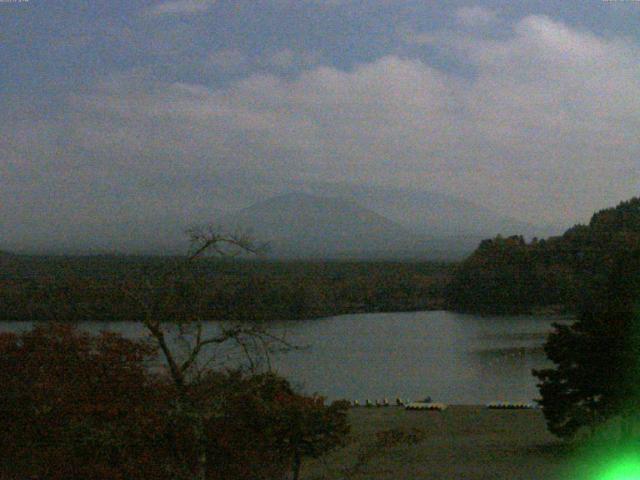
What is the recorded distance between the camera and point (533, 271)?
3925 cm

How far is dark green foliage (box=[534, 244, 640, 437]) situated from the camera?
7750 mm

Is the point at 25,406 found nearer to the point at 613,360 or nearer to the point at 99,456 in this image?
the point at 99,456

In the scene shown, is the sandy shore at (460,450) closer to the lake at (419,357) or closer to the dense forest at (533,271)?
the lake at (419,357)

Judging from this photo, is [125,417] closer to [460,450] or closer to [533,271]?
[460,450]

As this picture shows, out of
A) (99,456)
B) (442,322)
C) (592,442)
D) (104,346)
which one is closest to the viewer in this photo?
(99,456)

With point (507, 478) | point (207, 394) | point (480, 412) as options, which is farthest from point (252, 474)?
point (480, 412)

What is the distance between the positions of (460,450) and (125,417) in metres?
5.43

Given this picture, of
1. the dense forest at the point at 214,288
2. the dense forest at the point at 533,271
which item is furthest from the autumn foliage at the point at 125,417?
the dense forest at the point at 533,271

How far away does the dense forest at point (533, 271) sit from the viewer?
37.5 m

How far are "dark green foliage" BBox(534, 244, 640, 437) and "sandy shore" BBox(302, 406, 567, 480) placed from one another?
49cm

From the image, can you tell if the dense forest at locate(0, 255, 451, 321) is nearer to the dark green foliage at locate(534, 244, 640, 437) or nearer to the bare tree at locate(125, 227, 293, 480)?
the bare tree at locate(125, 227, 293, 480)

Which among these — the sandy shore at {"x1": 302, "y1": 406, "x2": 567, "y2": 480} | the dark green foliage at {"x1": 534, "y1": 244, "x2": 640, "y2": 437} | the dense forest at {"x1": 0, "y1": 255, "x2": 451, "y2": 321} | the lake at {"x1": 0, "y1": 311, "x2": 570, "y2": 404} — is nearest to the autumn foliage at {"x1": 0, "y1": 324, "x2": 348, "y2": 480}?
the dense forest at {"x1": 0, "y1": 255, "x2": 451, "y2": 321}

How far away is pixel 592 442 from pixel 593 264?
3116 centimetres

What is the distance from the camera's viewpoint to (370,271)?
53.4 metres
